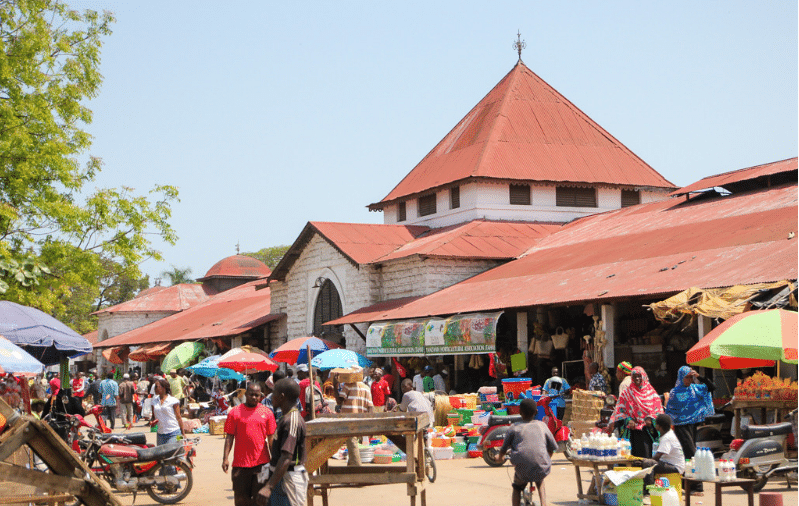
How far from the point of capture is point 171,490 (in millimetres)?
12570

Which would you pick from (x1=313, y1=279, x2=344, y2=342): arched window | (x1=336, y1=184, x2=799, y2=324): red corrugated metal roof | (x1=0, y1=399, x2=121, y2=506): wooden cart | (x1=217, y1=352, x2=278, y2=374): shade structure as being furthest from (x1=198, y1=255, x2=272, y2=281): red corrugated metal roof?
(x1=0, y1=399, x2=121, y2=506): wooden cart

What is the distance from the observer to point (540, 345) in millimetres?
22344

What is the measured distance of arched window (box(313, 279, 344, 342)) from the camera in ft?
105

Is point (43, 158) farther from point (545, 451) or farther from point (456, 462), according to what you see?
point (545, 451)

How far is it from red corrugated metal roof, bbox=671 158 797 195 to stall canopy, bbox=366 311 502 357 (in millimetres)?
8838

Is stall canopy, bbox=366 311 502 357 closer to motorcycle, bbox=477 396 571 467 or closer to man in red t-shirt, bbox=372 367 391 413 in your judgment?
man in red t-shirt, bbox=372 367 391 413

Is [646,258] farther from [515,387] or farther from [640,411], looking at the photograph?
[640,411]

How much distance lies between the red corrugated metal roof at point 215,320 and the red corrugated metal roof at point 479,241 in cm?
840

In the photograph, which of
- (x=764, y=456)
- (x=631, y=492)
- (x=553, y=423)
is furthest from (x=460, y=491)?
(x=553, y=423)

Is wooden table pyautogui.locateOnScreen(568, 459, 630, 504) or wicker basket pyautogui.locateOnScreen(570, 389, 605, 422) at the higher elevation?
wicker basket pyautogui.locateOnScreen(570, 389, 605, 422)

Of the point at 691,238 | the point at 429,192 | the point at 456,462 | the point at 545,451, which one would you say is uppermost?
the point at 429,192

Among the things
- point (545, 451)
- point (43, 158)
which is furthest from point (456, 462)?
point (43, 158)

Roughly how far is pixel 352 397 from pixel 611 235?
1333 cm

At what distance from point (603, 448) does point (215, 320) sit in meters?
33.4
